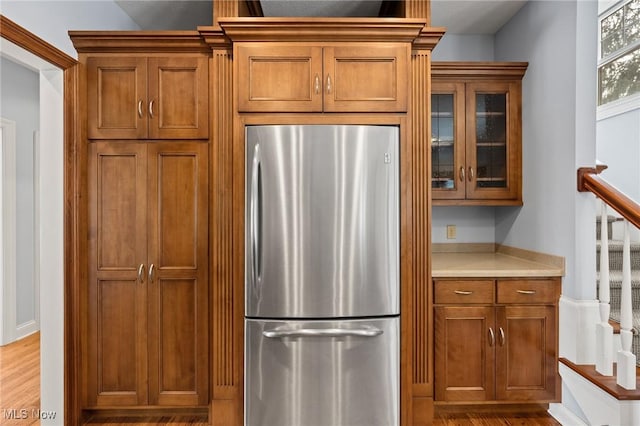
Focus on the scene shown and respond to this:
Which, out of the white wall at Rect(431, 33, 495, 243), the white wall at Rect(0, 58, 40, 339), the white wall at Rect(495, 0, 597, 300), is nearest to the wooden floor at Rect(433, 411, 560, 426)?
the white wall at Rect(495, 0, 597, 300)

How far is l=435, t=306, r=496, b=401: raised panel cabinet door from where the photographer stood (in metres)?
2.43

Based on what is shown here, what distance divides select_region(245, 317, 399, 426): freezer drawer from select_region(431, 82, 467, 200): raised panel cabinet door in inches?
49.3

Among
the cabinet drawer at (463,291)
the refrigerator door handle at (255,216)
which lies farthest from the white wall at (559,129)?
the refrigerator door handle at (255,216)

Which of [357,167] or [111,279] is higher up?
[357,167]

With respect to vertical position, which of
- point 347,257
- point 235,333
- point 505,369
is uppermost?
point 347,257

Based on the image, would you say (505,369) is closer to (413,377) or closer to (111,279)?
(413,377)

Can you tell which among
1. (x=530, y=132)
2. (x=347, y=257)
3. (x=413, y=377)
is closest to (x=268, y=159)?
(x=347, y=257)

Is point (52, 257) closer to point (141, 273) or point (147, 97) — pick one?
point (141, 273)

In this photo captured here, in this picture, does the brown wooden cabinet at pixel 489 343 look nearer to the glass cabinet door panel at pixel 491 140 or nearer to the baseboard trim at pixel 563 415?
the baseboard trim at pixel 563 415

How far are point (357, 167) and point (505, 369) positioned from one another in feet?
5.09

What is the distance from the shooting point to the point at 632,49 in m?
3.53

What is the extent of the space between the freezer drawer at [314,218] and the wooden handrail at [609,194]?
1122 millimetres

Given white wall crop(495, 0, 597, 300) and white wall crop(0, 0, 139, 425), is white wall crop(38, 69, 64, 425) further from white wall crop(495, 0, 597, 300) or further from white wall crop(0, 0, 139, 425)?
white wall crop(495, 0, 597, 300)

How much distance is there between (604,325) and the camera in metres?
2.05
